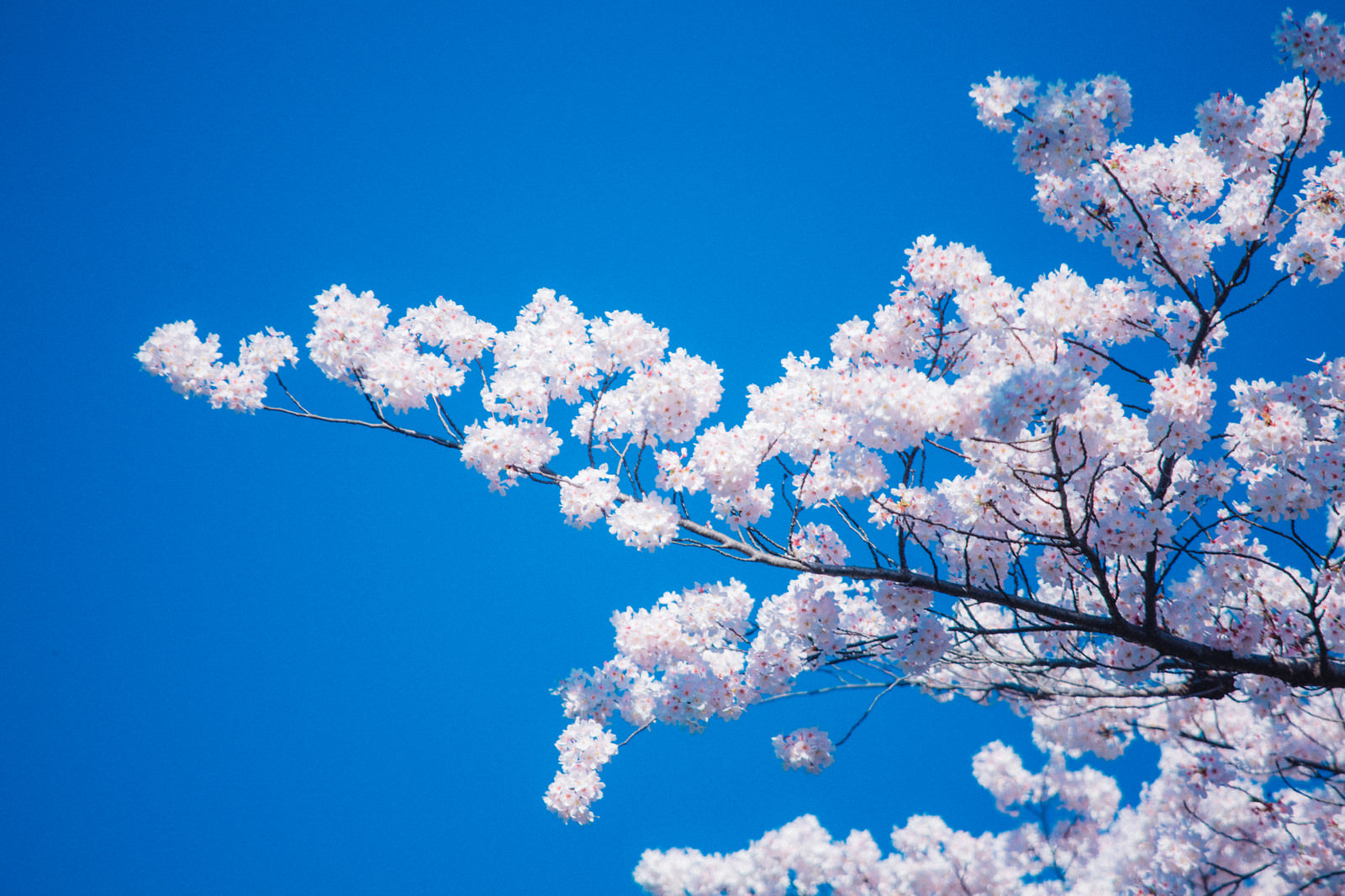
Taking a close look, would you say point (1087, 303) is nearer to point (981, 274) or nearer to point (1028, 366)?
point (981, 274)

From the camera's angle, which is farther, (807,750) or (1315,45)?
(807,750)

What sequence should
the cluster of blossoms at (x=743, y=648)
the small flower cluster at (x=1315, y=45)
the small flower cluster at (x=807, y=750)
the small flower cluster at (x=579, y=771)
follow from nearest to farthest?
1. the small flower cluster at (x=1315, y=45)
2. the cluster of blossoms at (x=743, y=648)
3. the small flower cluster at (x=579, y=771)
4. the small flower cluster at (x=807, y=750)

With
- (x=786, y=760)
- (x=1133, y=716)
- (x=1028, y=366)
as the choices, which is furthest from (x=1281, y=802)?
(x=1028, y=366)

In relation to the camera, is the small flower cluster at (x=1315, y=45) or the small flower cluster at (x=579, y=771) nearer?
the small flower cluster at (x=1315, y=45)

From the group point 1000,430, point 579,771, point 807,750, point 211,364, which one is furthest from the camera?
point 807,750

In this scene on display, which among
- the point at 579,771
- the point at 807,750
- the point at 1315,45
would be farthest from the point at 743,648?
the point at 1315,45

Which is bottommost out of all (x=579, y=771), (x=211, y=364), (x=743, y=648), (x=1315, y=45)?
(x=579, y=771)

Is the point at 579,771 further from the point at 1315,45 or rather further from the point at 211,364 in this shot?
the point at 1315,45

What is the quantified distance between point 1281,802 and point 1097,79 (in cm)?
→ 639

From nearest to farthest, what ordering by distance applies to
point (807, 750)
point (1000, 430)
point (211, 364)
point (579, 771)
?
point (1000, 430), point (211, 364), point (579, 771), point (807, 750)

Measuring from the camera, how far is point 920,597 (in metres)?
3.67

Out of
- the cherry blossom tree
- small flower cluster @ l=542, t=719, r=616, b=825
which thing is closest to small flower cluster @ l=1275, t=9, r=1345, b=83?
the cherry blossom tree

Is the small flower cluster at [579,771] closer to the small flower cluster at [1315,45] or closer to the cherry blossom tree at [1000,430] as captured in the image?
the cherry blossom tree at [1000,430]

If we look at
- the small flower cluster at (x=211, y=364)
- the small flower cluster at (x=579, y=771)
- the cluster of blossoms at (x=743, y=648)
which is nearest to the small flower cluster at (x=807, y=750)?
the cluster of blossoms at (x=743, y=648)
